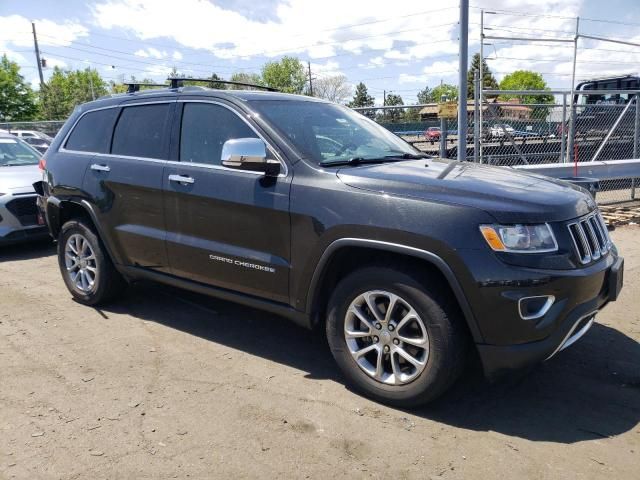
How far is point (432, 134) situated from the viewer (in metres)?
11.3

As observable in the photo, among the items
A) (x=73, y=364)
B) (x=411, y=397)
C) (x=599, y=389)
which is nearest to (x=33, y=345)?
(x=73, y=364)

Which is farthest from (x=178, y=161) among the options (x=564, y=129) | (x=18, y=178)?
(x=564, y=129)

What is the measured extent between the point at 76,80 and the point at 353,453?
88.6 metres

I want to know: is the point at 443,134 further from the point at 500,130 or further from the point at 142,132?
the point at 142,132

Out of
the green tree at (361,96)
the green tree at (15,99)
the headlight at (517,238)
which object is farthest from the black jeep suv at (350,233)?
the green tree at (361,96)

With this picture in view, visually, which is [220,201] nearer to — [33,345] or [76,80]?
[33,345]

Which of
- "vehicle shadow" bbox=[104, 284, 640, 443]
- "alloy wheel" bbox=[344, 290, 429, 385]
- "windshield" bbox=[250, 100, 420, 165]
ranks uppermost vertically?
"windshield" bbox=[250, 100, 420, 165]

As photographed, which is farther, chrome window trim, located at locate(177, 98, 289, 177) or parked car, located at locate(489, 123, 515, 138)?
parked car, located at locate(489, 123, 515, 138)

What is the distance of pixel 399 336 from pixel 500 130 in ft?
25.8

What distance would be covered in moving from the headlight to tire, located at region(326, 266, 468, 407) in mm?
421

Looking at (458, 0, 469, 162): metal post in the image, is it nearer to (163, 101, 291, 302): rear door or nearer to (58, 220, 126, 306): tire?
(163, 101, 291, 302): rear door

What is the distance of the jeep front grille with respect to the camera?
10.5ft

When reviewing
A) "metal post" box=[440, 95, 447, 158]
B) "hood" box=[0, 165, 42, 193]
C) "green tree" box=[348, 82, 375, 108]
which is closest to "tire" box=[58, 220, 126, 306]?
"hood" box=[0, 165, 42, 193]

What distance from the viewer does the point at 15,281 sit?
627 centimetres
